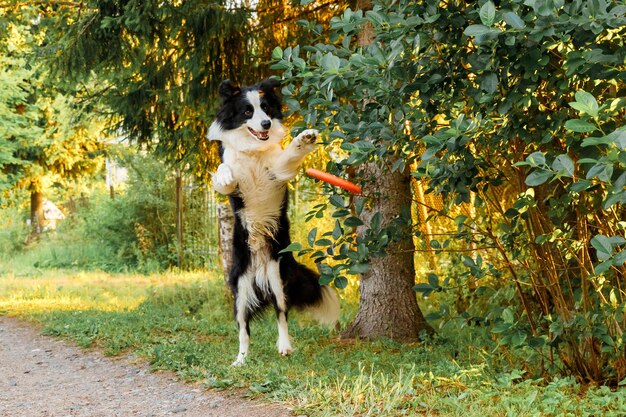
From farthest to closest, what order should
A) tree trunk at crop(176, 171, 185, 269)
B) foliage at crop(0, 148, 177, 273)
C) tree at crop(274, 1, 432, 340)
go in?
foliage at crop(0, 148, 177, 273) → tree trunk at crop(176, 171, 185, 269) → tree at crop(274, 1, 432, 340)

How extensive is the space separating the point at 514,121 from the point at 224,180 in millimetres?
2361

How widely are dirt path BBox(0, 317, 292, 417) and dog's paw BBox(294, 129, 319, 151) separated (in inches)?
73.1

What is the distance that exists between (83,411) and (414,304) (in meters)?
3.19

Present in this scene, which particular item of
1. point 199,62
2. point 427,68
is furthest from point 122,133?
point 427,68

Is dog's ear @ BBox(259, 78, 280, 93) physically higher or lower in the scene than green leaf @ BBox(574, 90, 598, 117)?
higher

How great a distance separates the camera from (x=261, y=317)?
6.21 metres

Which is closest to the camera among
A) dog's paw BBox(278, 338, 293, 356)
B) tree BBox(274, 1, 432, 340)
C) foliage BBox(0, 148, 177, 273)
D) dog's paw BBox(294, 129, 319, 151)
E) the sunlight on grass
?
tree BBox(274, 1, 432, 340)

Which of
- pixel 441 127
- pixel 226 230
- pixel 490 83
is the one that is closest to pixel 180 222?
pixel 226 230

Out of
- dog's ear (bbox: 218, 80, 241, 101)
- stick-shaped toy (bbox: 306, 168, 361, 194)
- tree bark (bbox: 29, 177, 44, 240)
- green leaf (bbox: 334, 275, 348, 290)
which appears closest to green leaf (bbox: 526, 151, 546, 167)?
green leaf (bbox: 334, 275, 348, 290)

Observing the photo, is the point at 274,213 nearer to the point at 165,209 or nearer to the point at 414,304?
the point at 414,304

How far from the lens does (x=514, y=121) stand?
4.00 metres

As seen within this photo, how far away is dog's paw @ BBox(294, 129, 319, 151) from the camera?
5.22m

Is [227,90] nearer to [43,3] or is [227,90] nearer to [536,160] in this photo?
[536,160]

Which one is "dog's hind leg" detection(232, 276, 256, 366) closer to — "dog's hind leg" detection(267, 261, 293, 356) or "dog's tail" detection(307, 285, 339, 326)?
"dog's hind leg" detection(267, 261, 293, 356)
